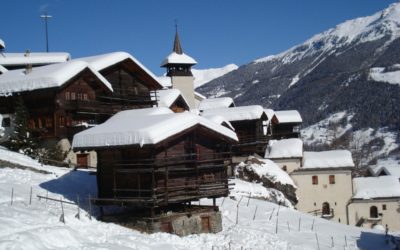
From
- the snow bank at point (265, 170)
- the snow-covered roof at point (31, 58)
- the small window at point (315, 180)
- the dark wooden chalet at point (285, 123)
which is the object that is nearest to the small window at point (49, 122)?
the snow bank at point (265, 170)

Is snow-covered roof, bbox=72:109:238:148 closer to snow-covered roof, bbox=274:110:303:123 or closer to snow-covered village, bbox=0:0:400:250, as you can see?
snow-covered village, bbox=0:0:400:250

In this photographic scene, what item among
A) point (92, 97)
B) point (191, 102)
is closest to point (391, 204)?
point (191, 102)

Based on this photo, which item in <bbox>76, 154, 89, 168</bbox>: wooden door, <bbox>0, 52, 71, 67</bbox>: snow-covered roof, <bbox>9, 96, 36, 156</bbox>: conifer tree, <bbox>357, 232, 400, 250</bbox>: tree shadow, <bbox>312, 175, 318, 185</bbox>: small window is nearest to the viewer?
<bbox>357, 232, 400, 250</bbox>: tree shadow

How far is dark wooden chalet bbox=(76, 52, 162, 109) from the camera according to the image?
46516 mm

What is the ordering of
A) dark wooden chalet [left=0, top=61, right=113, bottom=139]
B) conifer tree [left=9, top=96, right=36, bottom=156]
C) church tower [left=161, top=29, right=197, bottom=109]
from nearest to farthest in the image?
conifer tree [left=9, top=96, right=36, bottom=156]
dark wooden chalet [left=0, top=61, right=113, bottom=139]
church tower [left=161, top=29, right=197, bottom=109]

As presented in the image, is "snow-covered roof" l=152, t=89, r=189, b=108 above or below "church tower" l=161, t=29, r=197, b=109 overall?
below

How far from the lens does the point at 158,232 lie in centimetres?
2555

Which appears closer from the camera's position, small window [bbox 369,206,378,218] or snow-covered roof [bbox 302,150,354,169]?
snow-covered roof [bbox 302,150,354,169]

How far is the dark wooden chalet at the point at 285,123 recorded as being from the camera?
240 ft

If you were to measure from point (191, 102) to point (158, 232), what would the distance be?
49.7 m

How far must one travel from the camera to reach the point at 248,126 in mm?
60000

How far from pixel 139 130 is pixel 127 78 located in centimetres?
2497

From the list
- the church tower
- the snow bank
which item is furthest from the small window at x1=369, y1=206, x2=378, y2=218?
the church tower

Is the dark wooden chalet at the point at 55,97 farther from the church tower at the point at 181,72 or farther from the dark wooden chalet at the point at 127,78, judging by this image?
the church tower at the point at 181,72
